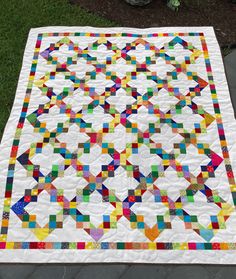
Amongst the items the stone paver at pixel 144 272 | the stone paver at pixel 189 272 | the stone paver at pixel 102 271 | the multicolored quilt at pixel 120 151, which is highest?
the multicolored quilt at pixel 120 151

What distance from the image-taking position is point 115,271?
1.85 metres

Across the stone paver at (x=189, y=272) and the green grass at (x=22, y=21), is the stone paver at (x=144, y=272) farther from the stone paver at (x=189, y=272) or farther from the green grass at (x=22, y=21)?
the green grass at (x=22, y=21)

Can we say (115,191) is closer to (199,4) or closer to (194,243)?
(194,243)

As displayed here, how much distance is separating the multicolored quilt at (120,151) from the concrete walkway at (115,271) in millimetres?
33

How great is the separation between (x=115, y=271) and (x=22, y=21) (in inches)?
74.1

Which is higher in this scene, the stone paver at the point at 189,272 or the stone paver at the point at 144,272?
the stone paver at the point at 189,272

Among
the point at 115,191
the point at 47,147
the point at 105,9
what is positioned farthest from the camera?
the point at 105,9

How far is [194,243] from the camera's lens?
1.91 metres

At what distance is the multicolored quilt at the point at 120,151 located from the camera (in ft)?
6.30

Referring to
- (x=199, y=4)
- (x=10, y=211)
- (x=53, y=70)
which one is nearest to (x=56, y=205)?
(x=10, y=211)

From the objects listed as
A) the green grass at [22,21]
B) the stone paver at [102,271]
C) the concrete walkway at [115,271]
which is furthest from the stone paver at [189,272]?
the green grass at [22,21]

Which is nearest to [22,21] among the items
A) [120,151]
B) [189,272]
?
[120,151]

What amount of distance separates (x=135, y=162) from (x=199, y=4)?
1.58 meters

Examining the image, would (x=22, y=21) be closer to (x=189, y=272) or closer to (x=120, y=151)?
(x=120, y=151)
